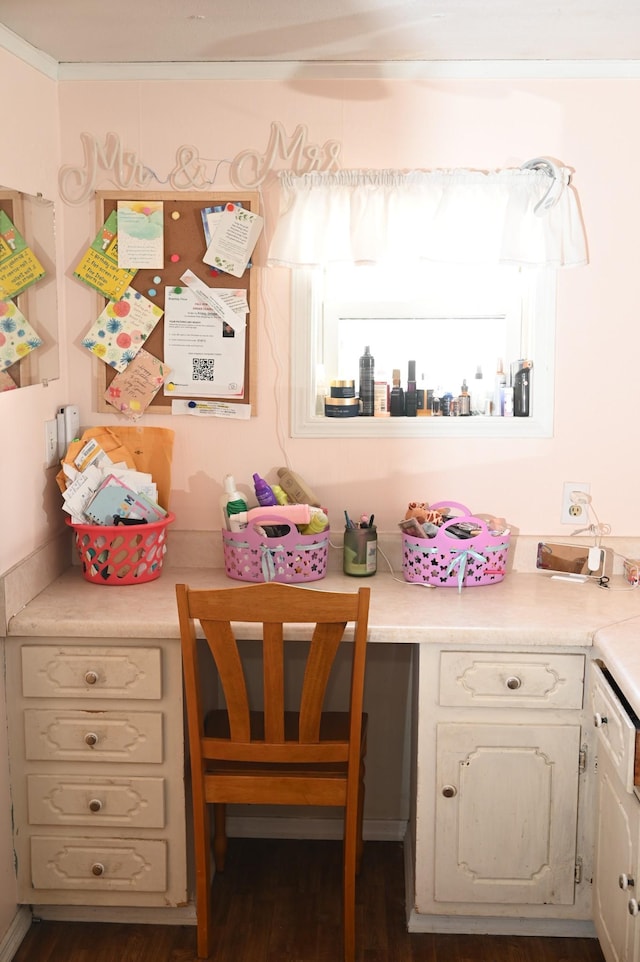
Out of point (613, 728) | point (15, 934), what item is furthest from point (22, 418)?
point (613, 728)

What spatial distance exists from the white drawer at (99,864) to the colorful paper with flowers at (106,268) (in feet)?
4.77

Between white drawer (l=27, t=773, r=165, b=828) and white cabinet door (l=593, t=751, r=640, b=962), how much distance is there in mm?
1046

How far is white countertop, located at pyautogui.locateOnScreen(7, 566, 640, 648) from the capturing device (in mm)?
2430

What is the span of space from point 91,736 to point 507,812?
1.02 meters

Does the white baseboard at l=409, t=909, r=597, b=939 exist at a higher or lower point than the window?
lower

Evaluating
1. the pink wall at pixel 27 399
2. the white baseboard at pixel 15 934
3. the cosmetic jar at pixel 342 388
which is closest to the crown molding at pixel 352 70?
the pink wall at pixel 27 399

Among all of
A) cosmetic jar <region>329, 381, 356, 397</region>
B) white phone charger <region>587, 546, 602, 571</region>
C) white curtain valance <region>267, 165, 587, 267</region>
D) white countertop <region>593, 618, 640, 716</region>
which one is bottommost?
white countertop <region>593, 618, 640, 716</region>

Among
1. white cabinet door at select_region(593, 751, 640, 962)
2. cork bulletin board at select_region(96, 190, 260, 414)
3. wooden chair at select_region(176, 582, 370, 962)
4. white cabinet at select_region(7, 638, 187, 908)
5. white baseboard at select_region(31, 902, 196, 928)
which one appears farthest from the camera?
cork bulletin board at select_region(96, 190, 260, 414)

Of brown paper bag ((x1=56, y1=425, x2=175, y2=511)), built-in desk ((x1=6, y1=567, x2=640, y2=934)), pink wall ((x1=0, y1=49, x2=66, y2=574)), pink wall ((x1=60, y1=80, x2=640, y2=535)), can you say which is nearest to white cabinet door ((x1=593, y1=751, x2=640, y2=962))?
built-in desk ((x1=6, y1=567, x2=640, y2=934))

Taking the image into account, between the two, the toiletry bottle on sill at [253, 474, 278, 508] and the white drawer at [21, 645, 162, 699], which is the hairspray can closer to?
the toiletry bottle on sill at [253, 474, 278, 508]

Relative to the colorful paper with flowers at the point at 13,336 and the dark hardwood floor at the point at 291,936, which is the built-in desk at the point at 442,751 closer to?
the dark hardwood floor at the point at 291,936

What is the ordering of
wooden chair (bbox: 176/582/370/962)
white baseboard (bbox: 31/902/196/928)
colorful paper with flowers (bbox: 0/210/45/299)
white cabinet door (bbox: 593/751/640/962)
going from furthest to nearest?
white baseboard (bbox: 31/902/196/928)
colorful paper with flowers (bbox: 0/210/45/299)
wooden chair (bbox: 176/582/370/962)
white cabinet door (bbox: 593/751/640/962)

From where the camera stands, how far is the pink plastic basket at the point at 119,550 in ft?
8.88

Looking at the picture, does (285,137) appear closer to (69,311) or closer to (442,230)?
(442,230)
